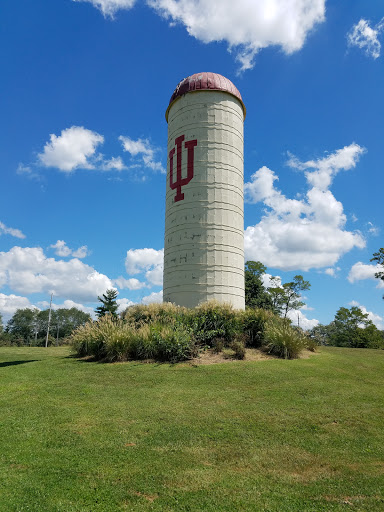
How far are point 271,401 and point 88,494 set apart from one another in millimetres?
4819

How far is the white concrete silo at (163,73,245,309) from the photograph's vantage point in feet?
68.7

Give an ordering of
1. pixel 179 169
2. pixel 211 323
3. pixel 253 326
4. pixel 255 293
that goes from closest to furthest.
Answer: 1. pixel 211 323
2. pixel 253 326
3. pixel 179 169
4. pixel 255 293

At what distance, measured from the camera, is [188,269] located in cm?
2097

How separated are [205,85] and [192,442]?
2174cm

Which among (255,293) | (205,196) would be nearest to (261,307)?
(255,293)

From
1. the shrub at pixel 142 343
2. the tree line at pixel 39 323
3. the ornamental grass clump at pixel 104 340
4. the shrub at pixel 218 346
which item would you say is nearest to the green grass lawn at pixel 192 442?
the shrub at pixel 142 343

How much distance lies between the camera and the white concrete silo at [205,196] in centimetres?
2094

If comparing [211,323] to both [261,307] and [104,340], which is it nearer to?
[104,340]

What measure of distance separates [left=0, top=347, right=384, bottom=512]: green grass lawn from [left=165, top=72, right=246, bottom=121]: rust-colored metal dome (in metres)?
18.6

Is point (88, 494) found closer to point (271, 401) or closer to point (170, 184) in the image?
point (271, 401)

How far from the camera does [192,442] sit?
5.87m

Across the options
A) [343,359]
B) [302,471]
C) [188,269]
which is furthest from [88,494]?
[188,269]

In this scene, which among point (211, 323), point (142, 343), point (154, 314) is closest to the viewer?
point (142, 343)

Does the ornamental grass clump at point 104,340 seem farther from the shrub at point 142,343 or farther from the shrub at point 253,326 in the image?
the shrub at point 253,326
